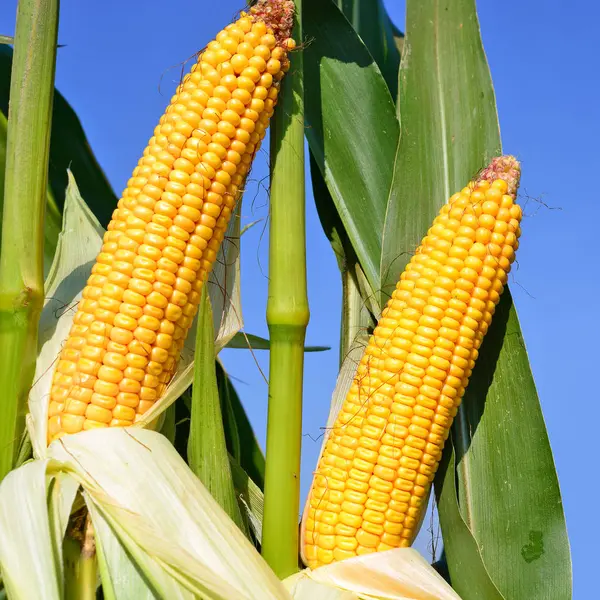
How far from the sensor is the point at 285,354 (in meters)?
1.19

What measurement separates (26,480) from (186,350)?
0.32 m

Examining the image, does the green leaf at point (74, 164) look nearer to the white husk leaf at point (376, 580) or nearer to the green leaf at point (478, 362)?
the green leaf at point (478, 362)

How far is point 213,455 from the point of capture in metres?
1.11

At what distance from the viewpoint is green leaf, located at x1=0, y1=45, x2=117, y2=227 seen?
1753 mm

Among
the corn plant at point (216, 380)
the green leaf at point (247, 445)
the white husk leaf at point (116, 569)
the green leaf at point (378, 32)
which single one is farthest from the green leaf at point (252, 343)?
the green leaf at point (378, 32)

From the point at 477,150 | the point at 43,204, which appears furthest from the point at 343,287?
the point at 43,204

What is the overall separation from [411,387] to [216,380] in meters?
0.31

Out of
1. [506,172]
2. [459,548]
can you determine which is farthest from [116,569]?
[506,172]

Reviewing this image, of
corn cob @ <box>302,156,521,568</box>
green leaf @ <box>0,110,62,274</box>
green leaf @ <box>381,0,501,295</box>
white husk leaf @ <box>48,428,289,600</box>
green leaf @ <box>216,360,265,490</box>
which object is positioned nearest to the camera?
white husk leaf @ <box>48,428,289,600</box>

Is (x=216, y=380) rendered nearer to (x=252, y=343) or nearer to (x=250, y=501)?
(x=250, y=501)

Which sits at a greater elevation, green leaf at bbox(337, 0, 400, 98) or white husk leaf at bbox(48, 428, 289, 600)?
green leaf at bbox(337, 0, 400, 98)

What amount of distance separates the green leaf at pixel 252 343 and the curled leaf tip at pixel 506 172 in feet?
1.86

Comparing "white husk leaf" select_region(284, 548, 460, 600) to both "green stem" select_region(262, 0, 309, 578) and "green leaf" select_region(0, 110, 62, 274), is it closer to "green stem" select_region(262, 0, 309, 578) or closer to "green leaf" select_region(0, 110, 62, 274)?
"green stem" select_region(262, 0, 309, 578)

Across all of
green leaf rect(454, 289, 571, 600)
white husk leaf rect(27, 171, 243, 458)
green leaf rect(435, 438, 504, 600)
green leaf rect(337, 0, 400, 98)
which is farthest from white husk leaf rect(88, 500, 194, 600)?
green leaf rect(337, 0, 400, 98)
